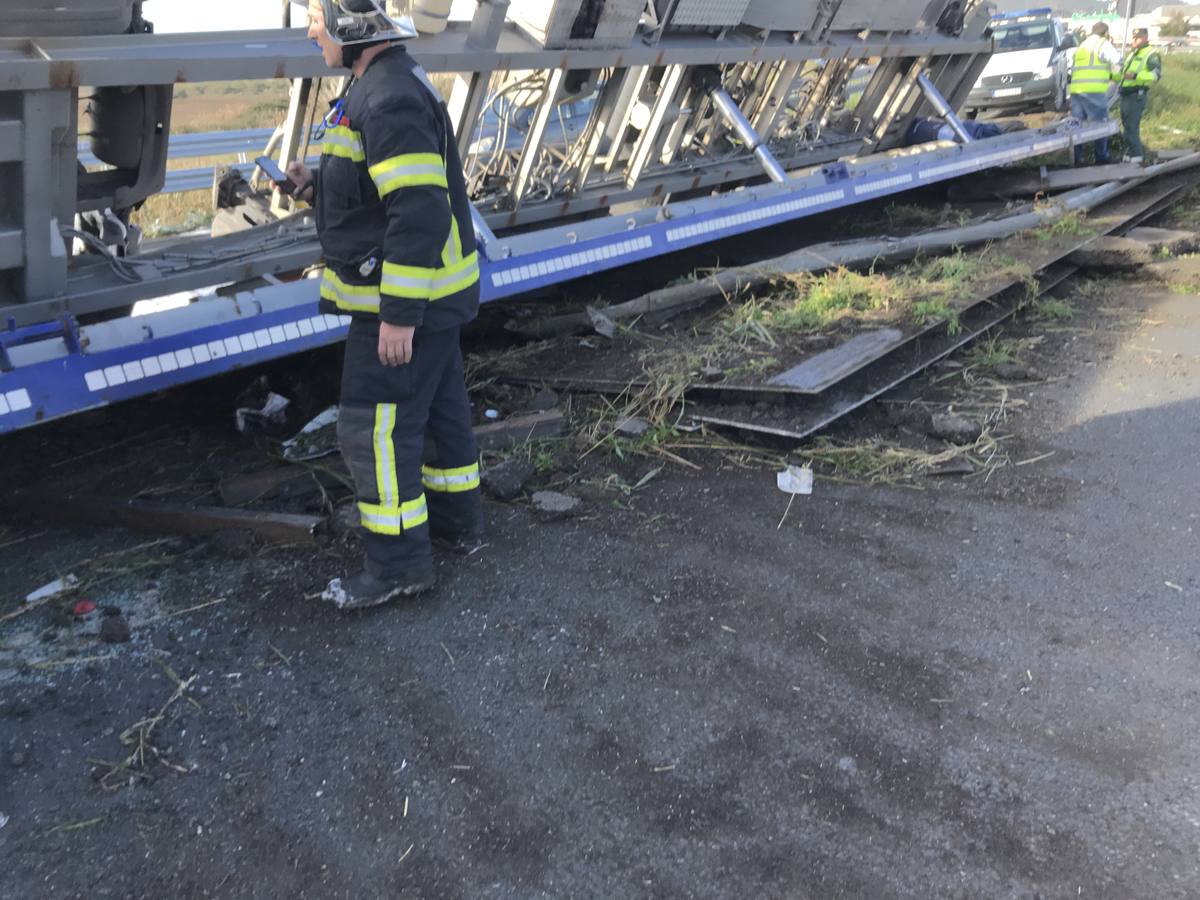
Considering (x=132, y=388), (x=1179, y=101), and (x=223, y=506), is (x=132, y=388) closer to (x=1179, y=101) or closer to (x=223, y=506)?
(x=223, y=506)

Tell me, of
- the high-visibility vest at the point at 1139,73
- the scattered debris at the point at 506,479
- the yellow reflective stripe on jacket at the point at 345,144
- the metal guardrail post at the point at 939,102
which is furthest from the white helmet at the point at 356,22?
the high-visibility vest at the point at 1139,73

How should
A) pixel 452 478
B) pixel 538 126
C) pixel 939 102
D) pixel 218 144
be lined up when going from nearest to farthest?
pixel 452 478 → pixel 538 126 → pixel 939 102 → pixel 218 144

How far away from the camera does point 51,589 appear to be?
370 centimetres

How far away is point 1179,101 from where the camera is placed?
1845 cm

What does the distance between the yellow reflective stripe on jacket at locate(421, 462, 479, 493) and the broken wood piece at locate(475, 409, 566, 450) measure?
81 cm

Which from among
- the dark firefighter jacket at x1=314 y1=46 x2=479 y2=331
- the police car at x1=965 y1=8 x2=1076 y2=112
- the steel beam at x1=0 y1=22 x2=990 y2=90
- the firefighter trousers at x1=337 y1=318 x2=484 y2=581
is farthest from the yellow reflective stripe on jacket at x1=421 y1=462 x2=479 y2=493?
the police car at x1=965 y1=8 x2=1076 y2=112

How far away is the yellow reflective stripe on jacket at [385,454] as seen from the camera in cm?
345

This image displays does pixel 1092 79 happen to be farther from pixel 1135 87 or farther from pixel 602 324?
pixel 602 324

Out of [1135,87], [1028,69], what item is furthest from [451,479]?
[1028,69]

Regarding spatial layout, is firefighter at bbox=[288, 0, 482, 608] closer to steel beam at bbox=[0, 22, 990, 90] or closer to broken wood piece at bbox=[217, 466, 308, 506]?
broken wood piece at bbox=[217, 466, 308, 506]

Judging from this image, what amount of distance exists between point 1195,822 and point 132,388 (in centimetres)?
359

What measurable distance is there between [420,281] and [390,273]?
3.6 inches

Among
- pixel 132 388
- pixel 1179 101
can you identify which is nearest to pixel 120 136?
pixel 132 388

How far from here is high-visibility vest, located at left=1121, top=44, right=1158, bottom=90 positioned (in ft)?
39.2
